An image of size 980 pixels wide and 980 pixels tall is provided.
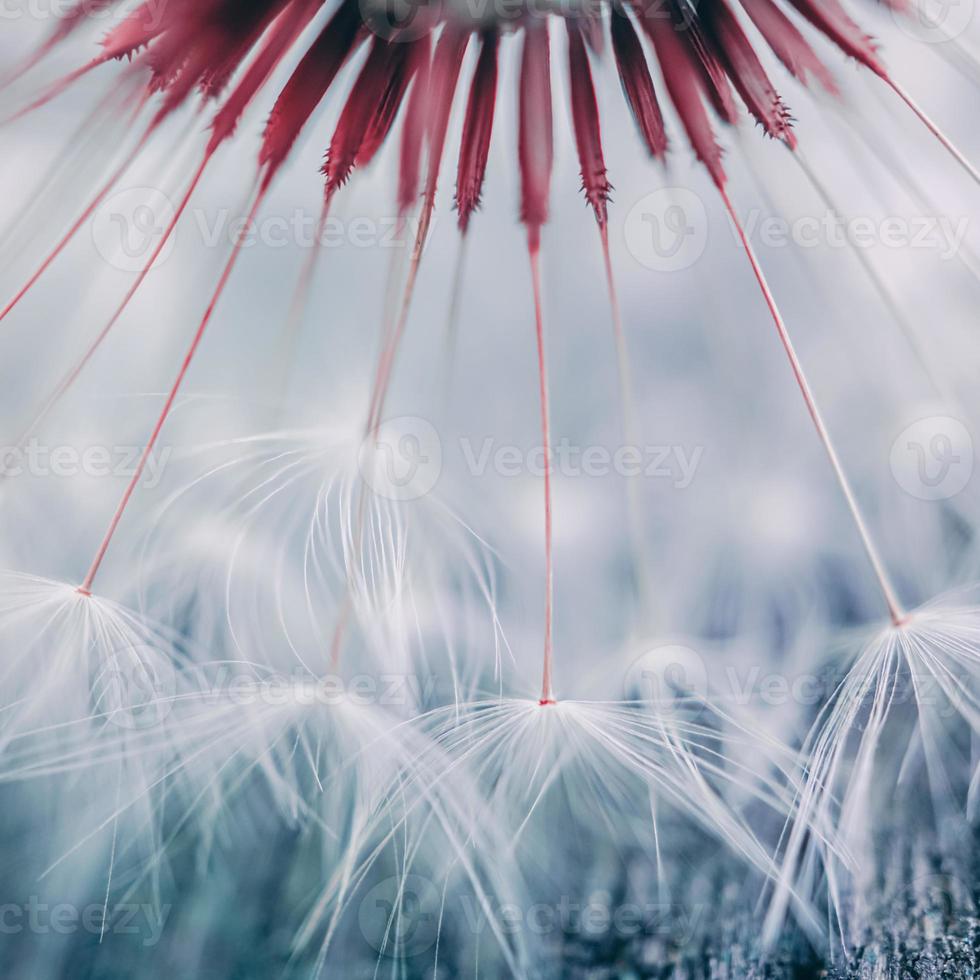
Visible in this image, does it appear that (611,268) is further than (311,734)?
Yes

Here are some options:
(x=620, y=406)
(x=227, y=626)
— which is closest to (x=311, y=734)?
(x=227, y=626)

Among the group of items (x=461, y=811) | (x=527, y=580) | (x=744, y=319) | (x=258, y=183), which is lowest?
(x=461, y=811)

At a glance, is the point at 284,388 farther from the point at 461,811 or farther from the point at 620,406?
the point at 461,811

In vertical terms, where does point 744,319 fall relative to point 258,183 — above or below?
below

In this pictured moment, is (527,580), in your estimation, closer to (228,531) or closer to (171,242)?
(228,531)

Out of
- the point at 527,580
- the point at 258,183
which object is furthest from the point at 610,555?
the point at 258,183
